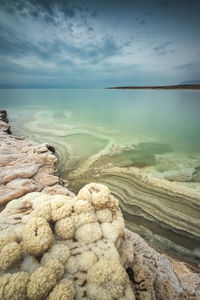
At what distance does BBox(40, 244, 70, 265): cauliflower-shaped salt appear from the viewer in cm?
175

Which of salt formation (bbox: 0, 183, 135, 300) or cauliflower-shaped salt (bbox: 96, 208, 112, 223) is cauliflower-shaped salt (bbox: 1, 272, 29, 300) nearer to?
salt formation (bbox: 0, 183, 135, 300)

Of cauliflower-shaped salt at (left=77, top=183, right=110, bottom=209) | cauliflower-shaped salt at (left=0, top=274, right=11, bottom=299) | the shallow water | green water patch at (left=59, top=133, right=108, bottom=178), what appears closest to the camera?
cauliflower-shaped salt at (left=0, top=274, right=11, bottom=299)

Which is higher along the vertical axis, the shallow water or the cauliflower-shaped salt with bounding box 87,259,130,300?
the cauliflower-shaped salt with bounding box 87,259,130,300

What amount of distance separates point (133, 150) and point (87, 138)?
3743mm

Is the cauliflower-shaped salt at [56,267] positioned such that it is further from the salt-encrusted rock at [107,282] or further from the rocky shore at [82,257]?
the salt-encrusted rock at [107,282]

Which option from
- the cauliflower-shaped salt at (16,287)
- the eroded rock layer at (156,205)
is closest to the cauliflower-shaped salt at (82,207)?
the cauliflower-shaped salt at (16,287)

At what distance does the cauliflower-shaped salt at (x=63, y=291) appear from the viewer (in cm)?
136

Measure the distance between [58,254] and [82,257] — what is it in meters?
0.30

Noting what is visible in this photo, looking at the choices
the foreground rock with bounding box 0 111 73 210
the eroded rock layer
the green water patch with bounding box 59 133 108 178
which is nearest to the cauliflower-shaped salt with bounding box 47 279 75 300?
the foreground rock with bounding box 0 111 73 210

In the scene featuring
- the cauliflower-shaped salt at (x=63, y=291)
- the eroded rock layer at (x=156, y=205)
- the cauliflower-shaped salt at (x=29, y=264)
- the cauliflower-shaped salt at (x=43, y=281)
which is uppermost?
the cauliflower-shaped salt at (x=43, y=281)

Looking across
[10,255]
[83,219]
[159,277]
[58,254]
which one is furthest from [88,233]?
[159,277]

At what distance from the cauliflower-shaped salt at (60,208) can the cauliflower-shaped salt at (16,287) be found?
77 cm

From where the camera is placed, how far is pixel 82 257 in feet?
6.09

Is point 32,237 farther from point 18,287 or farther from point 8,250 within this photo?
point 18,287
